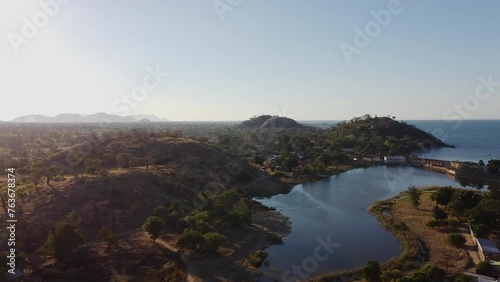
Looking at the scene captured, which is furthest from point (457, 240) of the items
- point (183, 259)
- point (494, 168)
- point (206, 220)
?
point (494, 168)

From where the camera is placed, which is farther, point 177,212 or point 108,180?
point 108,180

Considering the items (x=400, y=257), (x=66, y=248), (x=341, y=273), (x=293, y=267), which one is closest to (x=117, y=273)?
(x=66, y=248)

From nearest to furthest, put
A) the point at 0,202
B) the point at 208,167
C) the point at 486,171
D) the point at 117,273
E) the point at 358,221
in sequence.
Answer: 1. the point at 117,273
2. the point at 0,202
3. the point at 358,221
4. the point at 208,167
5. the point at 486,171

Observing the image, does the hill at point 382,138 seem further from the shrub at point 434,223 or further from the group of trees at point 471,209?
the shrub at point 434,223

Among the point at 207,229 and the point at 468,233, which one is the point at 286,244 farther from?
the point at 468,233

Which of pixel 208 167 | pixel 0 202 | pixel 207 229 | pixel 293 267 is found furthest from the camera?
pixel 208 167

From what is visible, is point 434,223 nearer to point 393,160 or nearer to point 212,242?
point 212,242

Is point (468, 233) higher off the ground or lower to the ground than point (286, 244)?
higher
